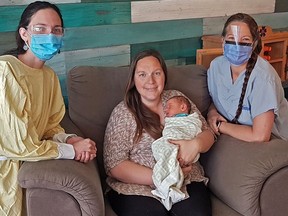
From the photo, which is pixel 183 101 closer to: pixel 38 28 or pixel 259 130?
pixel 259 130

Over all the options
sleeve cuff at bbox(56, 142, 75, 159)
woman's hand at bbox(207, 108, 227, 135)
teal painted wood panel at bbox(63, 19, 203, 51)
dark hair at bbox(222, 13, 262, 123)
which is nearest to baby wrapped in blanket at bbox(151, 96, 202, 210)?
woman's hand at bbox(207, 108, 227, 135)

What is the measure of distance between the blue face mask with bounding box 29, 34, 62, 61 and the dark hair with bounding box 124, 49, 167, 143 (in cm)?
44

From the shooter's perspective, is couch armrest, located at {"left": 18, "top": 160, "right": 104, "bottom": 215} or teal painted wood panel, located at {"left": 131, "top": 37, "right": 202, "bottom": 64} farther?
teal painted wood panel, located at {"left": 131, "top": 37, "right": 202, "bottom": 64}

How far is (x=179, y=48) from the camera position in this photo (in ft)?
9.22

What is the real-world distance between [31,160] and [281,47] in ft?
6.85

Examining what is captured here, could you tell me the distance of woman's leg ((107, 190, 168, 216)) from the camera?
5.70 ft

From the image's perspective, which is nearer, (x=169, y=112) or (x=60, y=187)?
(x=60, y=187)

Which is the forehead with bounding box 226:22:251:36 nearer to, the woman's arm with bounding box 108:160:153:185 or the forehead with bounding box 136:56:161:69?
the forehead with bounding box 136:56:161:69

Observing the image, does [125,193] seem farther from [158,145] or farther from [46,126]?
[46,126]

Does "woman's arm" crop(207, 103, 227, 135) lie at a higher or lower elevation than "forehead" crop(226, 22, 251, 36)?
lower

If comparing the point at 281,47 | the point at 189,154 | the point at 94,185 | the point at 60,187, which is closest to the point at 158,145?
the point at 189,154

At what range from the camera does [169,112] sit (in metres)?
1.98

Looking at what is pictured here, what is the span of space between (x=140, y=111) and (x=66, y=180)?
572 mm

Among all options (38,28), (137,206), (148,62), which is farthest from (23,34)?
(137,206)
